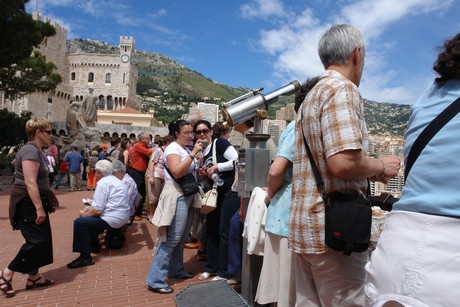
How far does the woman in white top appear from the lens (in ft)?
12.4

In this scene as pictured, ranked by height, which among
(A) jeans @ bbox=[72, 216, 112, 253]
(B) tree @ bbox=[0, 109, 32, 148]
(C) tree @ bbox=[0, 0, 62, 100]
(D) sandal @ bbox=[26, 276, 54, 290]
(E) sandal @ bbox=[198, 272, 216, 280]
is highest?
(C) tree @ bbox=[0, 0, 62, 100]

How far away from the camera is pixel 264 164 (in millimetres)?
3133

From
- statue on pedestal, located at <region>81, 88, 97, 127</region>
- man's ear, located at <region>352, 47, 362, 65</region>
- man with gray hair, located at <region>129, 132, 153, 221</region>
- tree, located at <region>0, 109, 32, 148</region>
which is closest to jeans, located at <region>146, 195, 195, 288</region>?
man's ear, located at <region>352, 47, 362, 65</region>

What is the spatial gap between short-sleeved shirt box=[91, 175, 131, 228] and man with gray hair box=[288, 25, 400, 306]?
377 cm

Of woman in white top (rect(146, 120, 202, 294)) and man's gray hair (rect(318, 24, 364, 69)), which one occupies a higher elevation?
man's gray hair (rect(318, 24, 364, 69))

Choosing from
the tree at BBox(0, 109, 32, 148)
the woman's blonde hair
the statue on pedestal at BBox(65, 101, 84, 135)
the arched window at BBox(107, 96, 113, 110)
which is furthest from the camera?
the arched window at BBox(107, 96, 113, 110)

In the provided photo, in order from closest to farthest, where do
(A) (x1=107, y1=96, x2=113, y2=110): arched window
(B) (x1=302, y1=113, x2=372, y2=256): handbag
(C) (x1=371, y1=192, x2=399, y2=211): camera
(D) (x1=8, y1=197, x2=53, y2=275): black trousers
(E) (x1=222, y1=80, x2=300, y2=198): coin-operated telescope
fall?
(B) (x1=302, y1=113, x2=372, y2=256): handbag < (C) (x1=371, y1=192, x2=399, y2=211): camera < (E) (x1=222, y1=80, x2=300, y2=198): coin-operated telescope < (D) (x1=8, y1=197, x2=53, y2=275): black trousers < (A) (x1=107, y1=96, x2=113, y2=110): arched window

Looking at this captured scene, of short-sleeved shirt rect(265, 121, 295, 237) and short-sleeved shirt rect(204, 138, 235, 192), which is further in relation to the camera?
short-sleeved shirt rect(204, 138, 235, 192)

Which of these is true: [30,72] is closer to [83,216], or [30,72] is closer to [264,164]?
[83,216]

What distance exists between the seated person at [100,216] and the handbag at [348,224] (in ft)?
13.2

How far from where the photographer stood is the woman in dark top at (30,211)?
12.4ft

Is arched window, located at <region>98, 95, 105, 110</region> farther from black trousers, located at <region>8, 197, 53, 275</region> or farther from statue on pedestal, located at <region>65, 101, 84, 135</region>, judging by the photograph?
black trousers, located at <region>8, 197, 53, 275</region>

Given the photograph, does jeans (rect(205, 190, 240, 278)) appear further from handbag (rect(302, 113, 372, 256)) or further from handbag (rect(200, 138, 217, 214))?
handbag (rect(302, 113, 372, 256))

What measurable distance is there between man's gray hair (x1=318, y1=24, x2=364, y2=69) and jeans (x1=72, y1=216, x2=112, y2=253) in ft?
13.4
